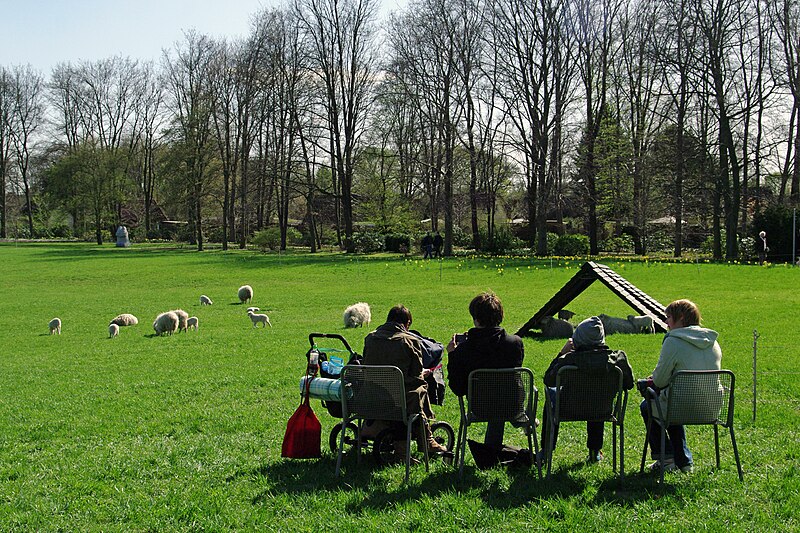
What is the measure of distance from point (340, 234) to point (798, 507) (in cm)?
5500

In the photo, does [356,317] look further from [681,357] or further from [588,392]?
[681,357]

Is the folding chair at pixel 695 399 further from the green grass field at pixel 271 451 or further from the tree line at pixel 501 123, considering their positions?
the tree line at pixel 501 123

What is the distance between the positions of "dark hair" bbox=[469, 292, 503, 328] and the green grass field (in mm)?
1205

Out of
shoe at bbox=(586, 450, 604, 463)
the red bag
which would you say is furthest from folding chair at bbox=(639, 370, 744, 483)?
the red bag

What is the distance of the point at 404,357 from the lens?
5.98 m

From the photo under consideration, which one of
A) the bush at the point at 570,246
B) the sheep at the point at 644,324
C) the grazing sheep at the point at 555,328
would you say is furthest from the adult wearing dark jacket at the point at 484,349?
the bush at the point at 570,246

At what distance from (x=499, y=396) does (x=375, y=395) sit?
1003 millimetres

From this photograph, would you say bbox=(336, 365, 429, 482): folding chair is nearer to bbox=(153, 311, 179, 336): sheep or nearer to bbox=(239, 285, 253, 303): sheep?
bbox=(153, 311, 179, 336): sheep

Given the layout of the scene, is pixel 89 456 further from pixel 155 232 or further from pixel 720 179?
pixel 155 232

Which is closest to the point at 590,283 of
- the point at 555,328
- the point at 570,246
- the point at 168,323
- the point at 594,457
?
the point at 555,328

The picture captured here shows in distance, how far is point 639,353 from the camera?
11.7m

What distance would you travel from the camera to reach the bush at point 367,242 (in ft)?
163

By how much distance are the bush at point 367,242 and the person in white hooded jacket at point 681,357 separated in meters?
43.8

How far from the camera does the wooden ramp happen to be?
504 inches
